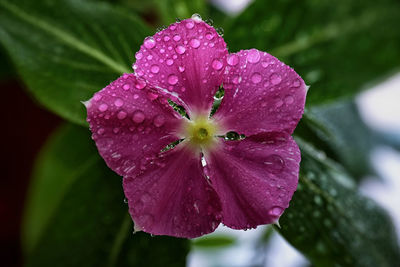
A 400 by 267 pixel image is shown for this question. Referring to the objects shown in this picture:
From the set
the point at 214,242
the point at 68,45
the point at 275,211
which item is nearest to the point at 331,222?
the point at 275,211

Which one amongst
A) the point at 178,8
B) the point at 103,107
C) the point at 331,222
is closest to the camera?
the point at 103,107

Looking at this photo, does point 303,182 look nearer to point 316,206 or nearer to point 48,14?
point 316,206

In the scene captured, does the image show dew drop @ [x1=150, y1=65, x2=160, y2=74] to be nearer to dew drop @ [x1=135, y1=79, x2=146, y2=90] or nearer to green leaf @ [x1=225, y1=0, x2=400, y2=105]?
dew drop @ [x1=135, y1=79, x2=146, y2=90]

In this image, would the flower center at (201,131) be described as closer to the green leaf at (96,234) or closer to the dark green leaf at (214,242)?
the green leaf at (96,234)

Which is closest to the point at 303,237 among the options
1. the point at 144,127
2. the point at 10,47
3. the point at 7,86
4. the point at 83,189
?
the point at 144,127

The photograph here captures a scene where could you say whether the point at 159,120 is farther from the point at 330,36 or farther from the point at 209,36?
the point at 330,36

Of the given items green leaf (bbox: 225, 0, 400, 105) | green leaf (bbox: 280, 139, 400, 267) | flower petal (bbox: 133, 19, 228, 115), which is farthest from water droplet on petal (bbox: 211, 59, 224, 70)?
green leaf (bbox: 225, 0, 400, 105)

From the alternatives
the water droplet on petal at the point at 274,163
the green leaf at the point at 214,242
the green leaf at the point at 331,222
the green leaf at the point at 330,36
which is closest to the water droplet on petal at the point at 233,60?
the water droplet on petal at the point at 274,163
